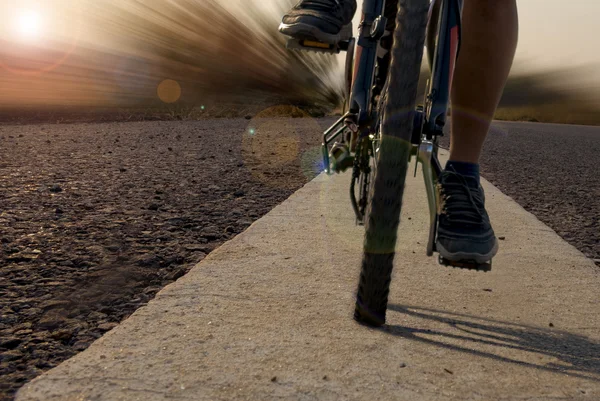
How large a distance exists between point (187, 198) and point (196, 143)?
12.0 ft

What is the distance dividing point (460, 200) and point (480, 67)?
1.69 feet

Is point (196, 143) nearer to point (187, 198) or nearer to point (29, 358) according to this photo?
point (187, 198)

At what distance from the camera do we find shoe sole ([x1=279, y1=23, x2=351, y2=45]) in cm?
266

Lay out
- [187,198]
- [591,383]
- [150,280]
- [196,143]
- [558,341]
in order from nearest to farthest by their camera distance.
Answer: [591,383] < [558,341] < [150,280] < [187,198] < [196,143]

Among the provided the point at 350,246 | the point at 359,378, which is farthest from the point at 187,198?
the point at 359,378

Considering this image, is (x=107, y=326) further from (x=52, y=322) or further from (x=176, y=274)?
(x=176, y=274)

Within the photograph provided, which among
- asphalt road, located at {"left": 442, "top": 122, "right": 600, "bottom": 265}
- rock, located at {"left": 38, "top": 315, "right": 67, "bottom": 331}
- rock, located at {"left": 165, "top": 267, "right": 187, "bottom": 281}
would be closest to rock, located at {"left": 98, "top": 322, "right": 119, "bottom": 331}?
rock, located at {"left": 38, "top": 315, "right": 67, "bottom": 331}

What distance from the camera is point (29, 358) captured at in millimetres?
1540

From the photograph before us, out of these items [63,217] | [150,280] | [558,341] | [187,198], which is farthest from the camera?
[187,198]

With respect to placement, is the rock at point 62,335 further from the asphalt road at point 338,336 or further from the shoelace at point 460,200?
the shoelace at point 460,200

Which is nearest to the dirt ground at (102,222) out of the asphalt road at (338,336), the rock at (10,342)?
the rock at (10,342)

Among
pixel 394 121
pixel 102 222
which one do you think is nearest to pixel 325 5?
pixel 394 121

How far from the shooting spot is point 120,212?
3.25 meters

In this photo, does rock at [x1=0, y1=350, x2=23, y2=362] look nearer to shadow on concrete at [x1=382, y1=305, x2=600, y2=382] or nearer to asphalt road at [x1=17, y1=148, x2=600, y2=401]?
asphalt road at [x1=17, y1=148, x2=600, y2=401]
